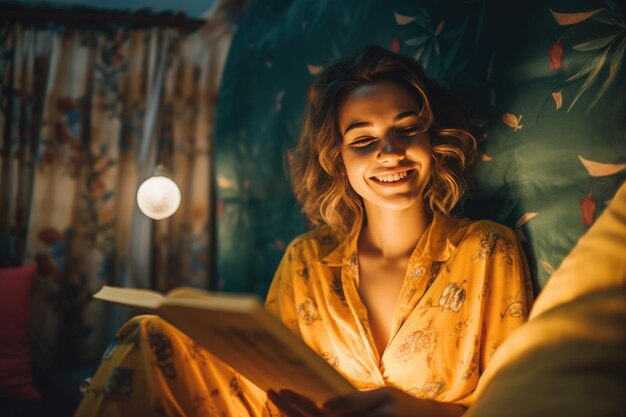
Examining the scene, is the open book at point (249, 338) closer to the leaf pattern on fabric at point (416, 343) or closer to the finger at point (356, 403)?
the finger at point (356, 403)

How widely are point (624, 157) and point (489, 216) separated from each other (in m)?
0.33

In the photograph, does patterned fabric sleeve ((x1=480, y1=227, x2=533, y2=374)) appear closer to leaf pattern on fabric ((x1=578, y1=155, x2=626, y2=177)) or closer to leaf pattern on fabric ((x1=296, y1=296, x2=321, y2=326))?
leaf pattern on fabric ((x1=578, y1=155, x2=626, y2=177))

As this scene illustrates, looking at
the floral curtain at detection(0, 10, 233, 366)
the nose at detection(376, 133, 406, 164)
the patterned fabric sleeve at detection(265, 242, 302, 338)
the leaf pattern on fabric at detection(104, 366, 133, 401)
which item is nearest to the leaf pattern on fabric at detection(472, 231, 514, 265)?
the nose at detection(376, 133, 406, 164)

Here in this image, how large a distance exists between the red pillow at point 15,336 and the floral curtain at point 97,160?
0.28 m

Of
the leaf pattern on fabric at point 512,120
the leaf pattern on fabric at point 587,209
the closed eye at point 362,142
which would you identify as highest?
the leaf pattern on fabric at point 512,120

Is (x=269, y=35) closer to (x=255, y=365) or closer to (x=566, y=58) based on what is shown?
(x=566, y=58)

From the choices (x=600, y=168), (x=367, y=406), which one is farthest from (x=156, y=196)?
(x=600, y=168)

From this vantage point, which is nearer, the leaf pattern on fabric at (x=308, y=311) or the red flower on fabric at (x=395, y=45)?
the leaf pattern on fabric at (x=308, y=311)

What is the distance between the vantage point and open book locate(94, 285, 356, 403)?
2.20 ft

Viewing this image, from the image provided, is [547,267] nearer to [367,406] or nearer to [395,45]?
[367,406]

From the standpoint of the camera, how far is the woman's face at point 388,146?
1156 mm

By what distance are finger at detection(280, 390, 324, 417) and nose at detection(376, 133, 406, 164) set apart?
0.51 m

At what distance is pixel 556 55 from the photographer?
108cm

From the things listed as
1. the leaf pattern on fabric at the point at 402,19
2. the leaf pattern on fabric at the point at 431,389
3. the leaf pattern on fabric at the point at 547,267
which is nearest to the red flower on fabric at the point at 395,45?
the leaf pattern on fabric at the point at 402,19
